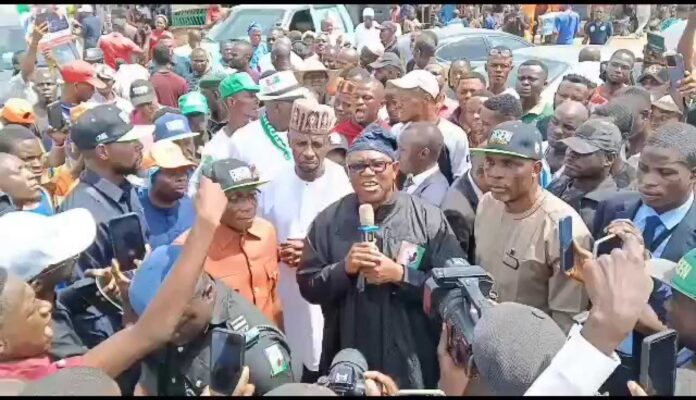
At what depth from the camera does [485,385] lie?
2256 millimetres

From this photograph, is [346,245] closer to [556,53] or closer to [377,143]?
[377,143]

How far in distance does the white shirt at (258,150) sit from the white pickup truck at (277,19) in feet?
28.9

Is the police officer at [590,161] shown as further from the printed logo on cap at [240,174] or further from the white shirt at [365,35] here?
the white shirt at [365,35]

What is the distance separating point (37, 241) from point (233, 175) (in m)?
1.01

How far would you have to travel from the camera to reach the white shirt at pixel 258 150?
494cm

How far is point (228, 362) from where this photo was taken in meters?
2.32

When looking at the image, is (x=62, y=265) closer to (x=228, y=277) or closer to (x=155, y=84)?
(x=228, y=277)

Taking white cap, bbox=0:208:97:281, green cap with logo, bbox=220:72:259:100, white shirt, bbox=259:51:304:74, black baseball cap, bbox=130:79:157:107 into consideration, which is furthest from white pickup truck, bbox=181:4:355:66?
white cap, bbox=0:208:97:281

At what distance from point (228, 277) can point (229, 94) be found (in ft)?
8.80

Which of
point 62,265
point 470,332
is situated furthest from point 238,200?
point 470,332

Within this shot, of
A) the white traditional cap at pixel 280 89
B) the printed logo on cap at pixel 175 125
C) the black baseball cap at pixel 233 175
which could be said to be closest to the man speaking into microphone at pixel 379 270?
the black baseball cap at pixel 233 175

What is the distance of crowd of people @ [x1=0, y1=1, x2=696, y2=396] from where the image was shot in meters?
2.27

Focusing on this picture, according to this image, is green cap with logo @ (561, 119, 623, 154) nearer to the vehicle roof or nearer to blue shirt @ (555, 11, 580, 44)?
the vehicle roof

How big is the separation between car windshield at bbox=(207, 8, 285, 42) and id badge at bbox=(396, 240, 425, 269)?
10951 millimetres
